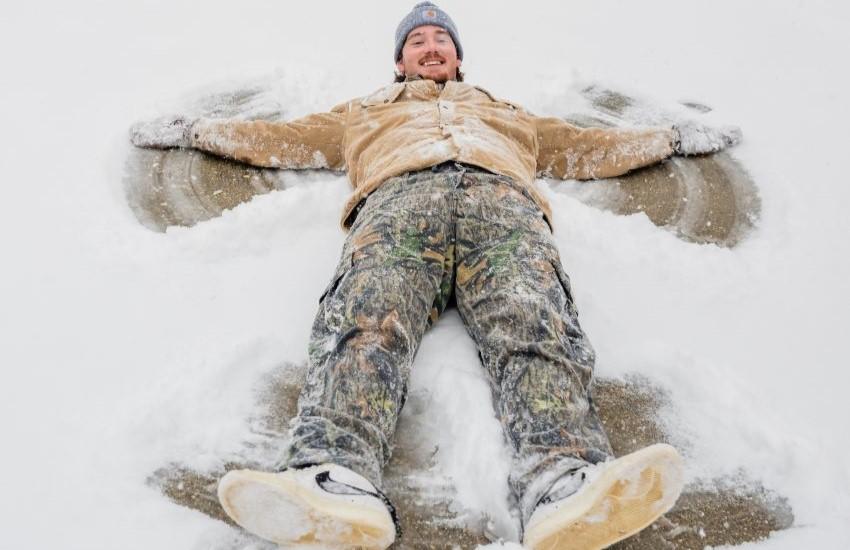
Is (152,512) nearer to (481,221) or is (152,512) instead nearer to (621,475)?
(621,475)

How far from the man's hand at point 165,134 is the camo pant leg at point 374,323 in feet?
3.89

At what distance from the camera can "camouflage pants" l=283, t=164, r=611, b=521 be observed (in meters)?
1.57

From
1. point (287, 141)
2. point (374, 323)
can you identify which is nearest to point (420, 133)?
point (287, 141)

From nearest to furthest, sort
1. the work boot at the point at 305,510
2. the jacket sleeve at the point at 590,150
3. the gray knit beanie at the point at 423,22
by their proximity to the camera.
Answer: the work boot at the point at 305,510 < the jacket sleeve at the point at 590,150 < the gray knit beanie at the point at 423,22

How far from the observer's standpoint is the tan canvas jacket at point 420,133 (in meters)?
2.59

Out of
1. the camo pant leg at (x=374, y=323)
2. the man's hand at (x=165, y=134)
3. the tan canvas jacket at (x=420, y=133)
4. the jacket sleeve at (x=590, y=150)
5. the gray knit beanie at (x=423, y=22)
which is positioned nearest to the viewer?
the camo pant leg at (x=374, y=323)

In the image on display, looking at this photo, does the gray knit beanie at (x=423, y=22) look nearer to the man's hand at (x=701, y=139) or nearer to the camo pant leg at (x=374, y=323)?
the man's hand at (x=701, y=139)

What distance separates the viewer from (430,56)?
3.13 metres

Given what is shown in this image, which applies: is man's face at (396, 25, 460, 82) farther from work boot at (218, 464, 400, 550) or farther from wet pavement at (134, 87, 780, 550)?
work boot at (218, 464, 400, 550)

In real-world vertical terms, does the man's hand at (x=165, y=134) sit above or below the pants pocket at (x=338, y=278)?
above

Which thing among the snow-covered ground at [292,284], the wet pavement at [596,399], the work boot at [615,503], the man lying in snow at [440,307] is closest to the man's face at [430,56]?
the man lying in snow at [440,307]

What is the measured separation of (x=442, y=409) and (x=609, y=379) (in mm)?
535

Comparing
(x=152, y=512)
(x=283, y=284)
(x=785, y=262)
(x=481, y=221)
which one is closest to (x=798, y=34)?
(x=785, y=262)

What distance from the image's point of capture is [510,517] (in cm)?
159
